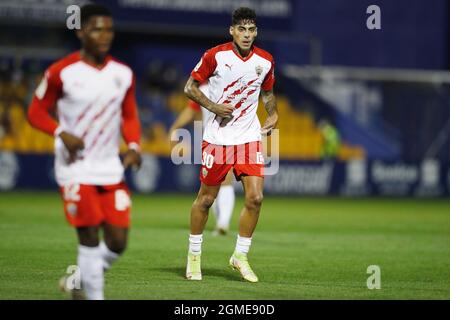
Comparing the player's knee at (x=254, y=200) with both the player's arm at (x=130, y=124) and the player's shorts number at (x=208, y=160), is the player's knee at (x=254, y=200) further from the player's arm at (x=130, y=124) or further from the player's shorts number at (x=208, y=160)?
the player's arm at (x=130, y=124)

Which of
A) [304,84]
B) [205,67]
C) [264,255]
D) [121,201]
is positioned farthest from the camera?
[304,84]

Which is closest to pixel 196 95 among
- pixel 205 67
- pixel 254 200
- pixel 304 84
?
pixel 205 67

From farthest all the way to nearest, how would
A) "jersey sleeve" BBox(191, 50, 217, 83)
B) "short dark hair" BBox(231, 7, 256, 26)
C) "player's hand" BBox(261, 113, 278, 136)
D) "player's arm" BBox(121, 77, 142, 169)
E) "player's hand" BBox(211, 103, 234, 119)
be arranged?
"player's hand" BBox(261, 113, 278, 136)
"jersey sleeve" BBox(191, 50, 217, 83)
"player's hand" BBox(211, 103, 234, 119)
"short dark hair" BBox(231, 7, 256, 26)
"player's arm" BBox(121, 77, 142, 169)

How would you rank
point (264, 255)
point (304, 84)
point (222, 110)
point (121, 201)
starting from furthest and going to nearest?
point (304, 84) → point (264, 255) → point (222, 110) → point (121, 201)

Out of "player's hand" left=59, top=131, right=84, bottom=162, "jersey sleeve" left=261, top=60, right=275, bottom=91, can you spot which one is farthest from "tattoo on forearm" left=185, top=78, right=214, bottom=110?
"player's hand" left=59, top=131, right=84, bottom=162

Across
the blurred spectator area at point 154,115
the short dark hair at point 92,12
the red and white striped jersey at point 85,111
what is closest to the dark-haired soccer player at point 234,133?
the red and white striped jersey at point 85,111

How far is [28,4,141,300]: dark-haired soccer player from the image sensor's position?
783cm

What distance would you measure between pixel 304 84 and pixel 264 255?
22990 millimetres

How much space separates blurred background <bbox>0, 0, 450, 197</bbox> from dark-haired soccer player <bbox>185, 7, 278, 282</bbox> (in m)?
17.3

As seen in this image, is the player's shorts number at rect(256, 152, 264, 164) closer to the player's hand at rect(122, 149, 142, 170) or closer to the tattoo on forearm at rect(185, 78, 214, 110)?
the tattoo on forearm at rect(185, 78, 214, 110)

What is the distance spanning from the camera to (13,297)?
29.0ft

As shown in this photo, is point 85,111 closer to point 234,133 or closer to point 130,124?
point 130,124

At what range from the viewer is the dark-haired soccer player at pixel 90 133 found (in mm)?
7832

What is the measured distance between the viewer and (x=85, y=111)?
7906mm
